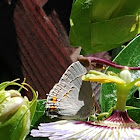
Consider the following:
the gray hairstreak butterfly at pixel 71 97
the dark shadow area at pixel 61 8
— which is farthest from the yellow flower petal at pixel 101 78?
the dark shadow area at pixel 61 8

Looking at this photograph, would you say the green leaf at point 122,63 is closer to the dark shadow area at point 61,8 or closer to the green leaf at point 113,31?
the green leaf at point 113,31

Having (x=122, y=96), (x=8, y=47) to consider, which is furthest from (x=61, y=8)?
(x=122, y=96)

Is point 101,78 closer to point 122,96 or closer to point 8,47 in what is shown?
point 122,96

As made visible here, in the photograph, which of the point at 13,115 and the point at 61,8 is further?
the point at 61,8

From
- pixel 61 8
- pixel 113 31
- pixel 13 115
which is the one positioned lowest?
pixel 13 115

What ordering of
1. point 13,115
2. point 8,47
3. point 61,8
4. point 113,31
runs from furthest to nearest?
1. point 61,8
2. point 8,47
3. point 113,31
4. point 13,115

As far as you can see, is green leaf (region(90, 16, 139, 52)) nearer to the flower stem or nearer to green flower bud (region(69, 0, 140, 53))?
green flower bud (region(69, 0, 140, 53))

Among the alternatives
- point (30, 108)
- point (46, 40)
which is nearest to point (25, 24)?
point (46, 40)
